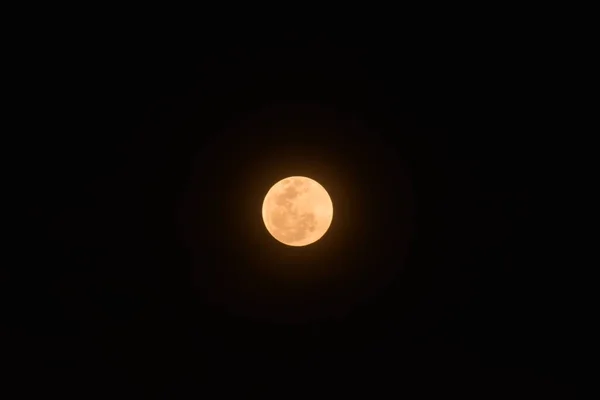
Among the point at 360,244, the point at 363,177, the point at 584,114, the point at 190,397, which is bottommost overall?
the point at 190,397

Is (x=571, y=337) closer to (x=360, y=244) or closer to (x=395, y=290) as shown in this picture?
(x=395, y=290)

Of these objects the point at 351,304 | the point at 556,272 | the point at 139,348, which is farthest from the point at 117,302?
the point at 556,272

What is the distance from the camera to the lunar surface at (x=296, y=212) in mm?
3430

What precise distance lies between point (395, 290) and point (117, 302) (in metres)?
1.43

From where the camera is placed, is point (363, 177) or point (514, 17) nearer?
point (514, 17)

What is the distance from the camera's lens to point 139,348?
350cm

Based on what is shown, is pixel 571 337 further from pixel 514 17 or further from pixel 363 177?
pixel 514 17

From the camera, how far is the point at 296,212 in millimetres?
3426

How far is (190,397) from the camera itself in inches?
137

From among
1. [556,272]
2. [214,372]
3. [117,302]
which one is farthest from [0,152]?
[556,272]

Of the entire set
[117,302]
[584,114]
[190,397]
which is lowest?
[190,397]

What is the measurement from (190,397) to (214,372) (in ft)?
0.56

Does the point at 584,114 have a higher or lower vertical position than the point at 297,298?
higher

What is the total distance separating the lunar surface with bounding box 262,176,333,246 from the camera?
3430 millimetres
